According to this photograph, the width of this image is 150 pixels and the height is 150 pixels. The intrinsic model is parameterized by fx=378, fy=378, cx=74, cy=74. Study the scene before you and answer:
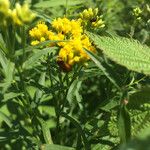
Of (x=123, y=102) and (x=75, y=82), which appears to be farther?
(x=75, y=82)

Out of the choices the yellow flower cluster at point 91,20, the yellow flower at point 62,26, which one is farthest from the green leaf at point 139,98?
the yellow flower cluster at point 91,20

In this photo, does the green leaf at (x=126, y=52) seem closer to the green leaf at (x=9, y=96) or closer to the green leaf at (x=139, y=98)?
the green leaf at (x=139, y=98)

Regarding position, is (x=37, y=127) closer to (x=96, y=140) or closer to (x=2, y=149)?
(x=96, y=140)

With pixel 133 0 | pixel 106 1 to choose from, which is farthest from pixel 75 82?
pixel 133 0

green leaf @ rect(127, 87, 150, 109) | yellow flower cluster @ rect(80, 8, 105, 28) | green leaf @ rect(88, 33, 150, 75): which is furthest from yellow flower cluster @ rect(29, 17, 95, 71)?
green leaf @ rect(127, 87, 150, 109)

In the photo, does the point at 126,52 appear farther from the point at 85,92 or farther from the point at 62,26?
the point at 85,92

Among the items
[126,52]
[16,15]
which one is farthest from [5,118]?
[126,52]
